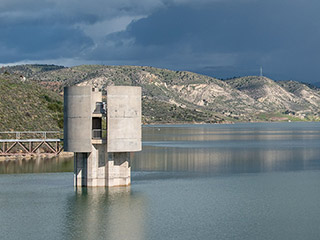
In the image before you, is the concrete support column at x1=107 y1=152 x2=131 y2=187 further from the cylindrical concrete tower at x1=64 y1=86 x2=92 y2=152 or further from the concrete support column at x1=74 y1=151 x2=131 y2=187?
the cylindrical concrete tower at x1=64 y1=86 x2=92 y2=152

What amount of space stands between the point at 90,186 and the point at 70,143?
423cm

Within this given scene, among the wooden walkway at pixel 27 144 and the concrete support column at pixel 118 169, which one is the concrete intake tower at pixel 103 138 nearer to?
the concrete support column at pixel 118 169

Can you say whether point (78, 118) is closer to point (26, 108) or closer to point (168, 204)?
point (168, 204)

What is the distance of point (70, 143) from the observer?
5394 centimetres

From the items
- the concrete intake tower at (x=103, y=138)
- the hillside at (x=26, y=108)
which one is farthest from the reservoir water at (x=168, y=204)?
the hillside at (x=26, y=108)

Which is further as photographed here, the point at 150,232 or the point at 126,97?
the point at 126,97

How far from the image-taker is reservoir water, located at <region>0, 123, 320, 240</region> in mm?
39094

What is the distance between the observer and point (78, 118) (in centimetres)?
5397

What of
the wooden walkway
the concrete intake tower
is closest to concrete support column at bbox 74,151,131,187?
the concrete intake tower

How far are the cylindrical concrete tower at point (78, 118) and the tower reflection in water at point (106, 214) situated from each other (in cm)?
423

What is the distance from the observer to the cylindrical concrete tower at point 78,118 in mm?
53625

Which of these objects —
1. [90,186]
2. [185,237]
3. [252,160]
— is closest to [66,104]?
[90,186]

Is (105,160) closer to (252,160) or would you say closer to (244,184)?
(244,184)

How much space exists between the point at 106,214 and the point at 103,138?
10.5 metres
